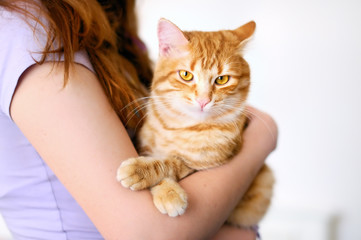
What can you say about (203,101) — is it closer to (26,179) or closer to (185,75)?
(185,75)

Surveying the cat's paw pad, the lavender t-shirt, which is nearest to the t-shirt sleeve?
the lavender t-shirt

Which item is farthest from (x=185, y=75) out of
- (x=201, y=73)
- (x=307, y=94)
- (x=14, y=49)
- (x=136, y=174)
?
(x=307, y=94)

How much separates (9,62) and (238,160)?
2.10 ft

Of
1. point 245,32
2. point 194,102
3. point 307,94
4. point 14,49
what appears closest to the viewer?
point 14,49

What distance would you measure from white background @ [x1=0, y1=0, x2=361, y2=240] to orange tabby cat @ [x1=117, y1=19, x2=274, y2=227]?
748 mm

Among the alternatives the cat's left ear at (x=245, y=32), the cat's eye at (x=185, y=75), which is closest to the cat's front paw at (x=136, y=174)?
the cat's eye at (x=185, y=75)

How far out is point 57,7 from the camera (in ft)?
2.60

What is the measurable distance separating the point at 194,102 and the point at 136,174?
11.0 inches

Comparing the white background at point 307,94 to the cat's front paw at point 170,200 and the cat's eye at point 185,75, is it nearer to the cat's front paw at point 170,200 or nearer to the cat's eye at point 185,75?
the cat's eye at point 185,75

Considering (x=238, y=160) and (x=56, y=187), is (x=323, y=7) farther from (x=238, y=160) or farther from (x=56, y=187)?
(x=56, y=187)

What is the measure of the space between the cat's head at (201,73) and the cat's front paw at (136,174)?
23 cm

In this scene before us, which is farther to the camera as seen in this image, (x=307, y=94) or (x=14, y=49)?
(x=307, y=94)

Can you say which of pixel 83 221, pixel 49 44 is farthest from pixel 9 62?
pixel 83 221

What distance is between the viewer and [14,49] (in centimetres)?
70
